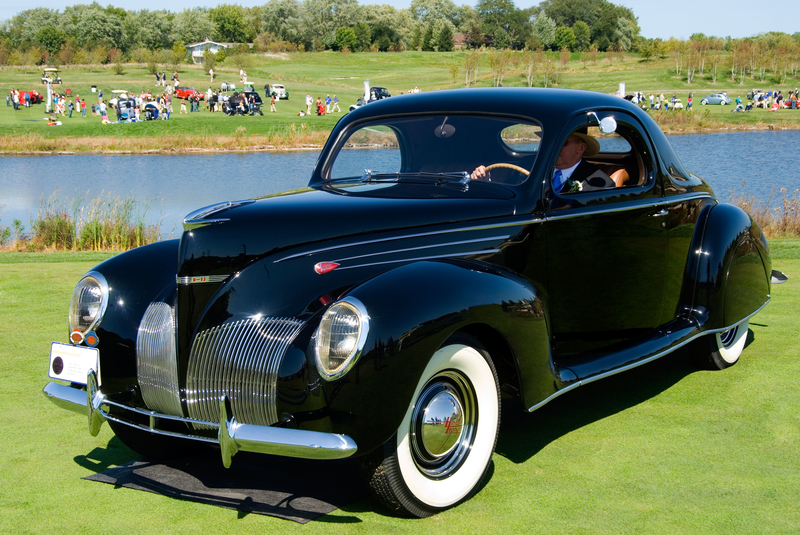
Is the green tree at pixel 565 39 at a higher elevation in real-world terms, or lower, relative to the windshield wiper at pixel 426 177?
higher

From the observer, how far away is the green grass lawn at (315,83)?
133 ft

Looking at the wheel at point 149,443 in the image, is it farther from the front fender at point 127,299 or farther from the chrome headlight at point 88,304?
the chrome headlight at point 88,304

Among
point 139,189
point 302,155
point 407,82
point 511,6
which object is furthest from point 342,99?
point 511,6

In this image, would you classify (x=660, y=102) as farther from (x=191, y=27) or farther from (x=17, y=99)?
(x=191, y=27)

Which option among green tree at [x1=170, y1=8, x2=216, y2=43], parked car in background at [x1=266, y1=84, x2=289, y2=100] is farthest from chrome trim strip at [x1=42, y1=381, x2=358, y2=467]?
green tree at [x1=170, y1=8, x2=216, y2=43]

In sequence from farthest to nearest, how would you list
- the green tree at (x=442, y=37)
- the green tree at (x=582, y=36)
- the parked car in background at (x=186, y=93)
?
1. the green tree at (x=582, y=36)
2. the green tree at (x=442, y=37)
3. the parked car in background at (x=186, y=93)

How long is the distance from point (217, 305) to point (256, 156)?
30.3 m

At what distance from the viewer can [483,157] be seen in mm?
4277

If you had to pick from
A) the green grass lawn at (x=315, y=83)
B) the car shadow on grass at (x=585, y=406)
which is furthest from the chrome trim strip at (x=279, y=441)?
the green grass lawn at (x=315, y=83)

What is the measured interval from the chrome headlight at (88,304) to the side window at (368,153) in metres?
1.63

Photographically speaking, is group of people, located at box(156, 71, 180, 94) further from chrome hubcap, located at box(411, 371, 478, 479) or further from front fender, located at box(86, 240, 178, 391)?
chrome hubcap, located at box(411, 371, 478, 479)

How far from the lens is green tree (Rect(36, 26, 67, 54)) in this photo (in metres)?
104

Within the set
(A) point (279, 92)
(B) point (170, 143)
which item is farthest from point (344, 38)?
(B) point (170, 143)

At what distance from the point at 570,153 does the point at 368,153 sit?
129cm
